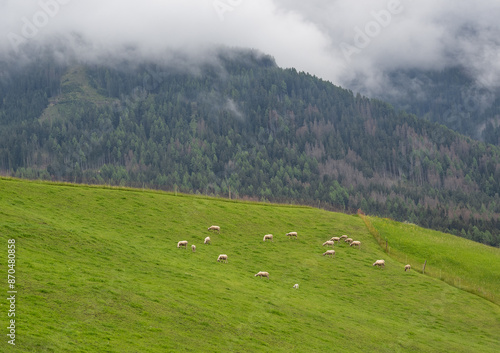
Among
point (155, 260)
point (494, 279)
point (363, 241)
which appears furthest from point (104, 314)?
point (494, 279)

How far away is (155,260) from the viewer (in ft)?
179

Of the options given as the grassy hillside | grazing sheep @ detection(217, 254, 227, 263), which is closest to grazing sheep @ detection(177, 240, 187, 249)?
the grassy hillside

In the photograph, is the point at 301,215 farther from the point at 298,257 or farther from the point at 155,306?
the point at 155,306

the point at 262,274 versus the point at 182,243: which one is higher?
the point at 182,243

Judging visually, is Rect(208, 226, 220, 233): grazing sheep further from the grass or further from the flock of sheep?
the grass

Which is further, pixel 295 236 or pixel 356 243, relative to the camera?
pixel 356 243

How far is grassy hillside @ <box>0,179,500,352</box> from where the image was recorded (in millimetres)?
36375

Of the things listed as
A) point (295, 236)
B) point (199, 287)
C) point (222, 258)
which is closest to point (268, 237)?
point (295, 236)

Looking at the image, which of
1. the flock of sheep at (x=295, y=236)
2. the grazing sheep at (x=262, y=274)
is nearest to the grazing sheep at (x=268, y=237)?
Answer: the flock of sheep at (x=295, y=236)

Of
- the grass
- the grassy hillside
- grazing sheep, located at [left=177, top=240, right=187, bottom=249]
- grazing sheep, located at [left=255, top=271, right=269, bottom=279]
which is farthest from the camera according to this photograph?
the grass

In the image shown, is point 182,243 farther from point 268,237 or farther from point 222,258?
point 268,237

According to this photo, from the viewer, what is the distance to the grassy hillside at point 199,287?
1432 inches

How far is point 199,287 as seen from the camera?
4819cm

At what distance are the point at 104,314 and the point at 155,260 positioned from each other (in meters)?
17.7
